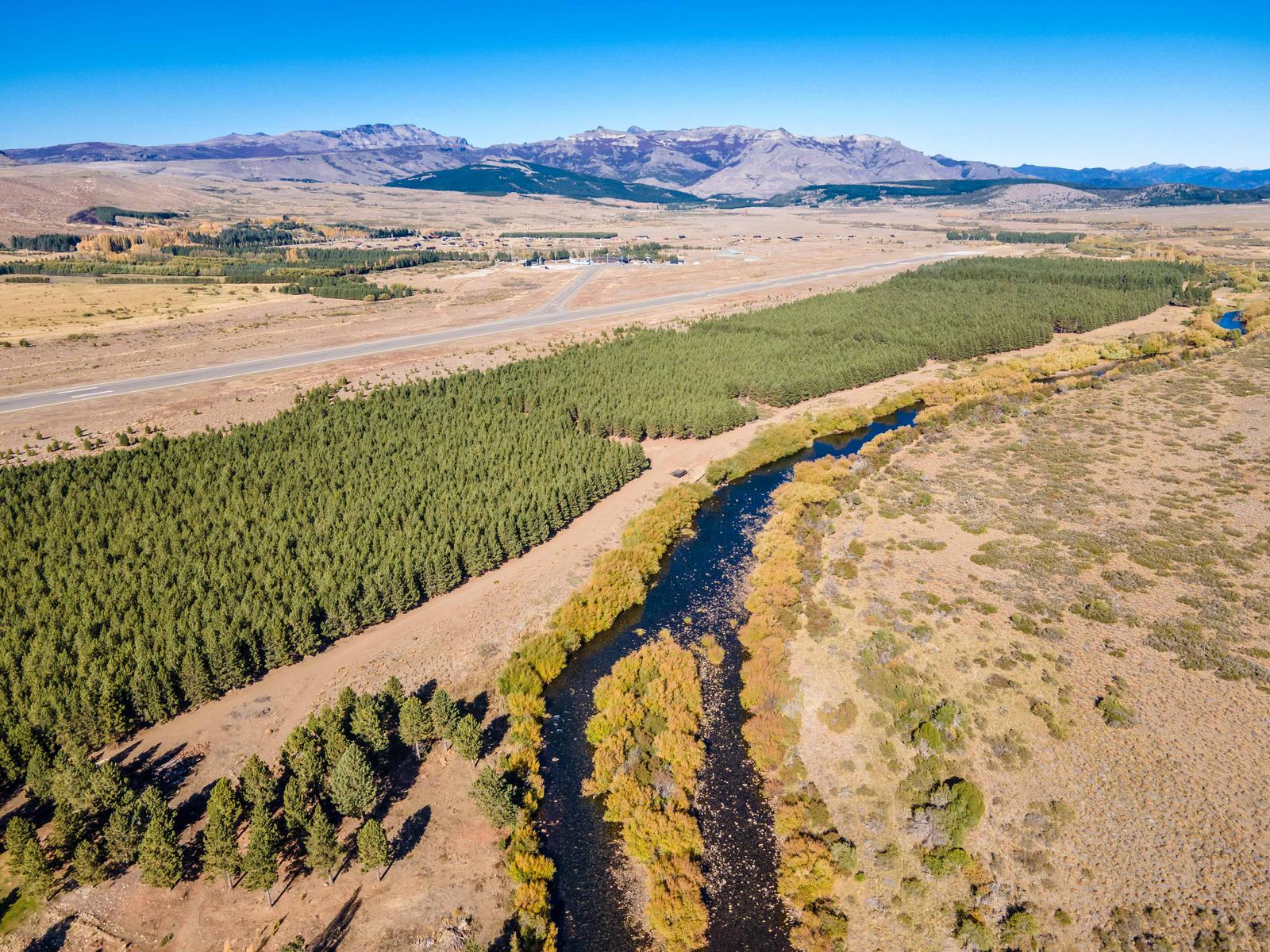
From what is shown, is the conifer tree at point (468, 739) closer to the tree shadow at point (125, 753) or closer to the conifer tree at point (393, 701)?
the conifer tree at point (393, 701)

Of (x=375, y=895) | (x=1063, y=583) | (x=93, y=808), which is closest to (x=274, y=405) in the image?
(x=93, y=808)

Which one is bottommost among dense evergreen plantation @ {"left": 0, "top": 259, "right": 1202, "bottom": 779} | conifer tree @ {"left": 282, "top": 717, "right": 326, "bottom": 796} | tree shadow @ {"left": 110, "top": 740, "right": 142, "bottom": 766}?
tree shadow @ {"left": 110, "top": 740, "right": 142, "bottom": 766}

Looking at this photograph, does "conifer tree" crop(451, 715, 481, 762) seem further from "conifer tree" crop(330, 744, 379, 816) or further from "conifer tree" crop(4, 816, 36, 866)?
"conifer tree" crop(4, 816, 36, 866)

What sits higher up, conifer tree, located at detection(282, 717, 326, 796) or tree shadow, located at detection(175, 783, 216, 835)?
conifer tree, located at detection(282, 717, 326, 796)

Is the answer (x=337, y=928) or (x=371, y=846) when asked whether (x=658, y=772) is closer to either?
(x=371, y=846)

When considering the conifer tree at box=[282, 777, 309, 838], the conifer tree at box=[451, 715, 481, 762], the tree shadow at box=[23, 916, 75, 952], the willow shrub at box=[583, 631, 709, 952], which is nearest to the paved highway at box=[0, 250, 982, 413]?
the tree shadow at box=[23, 916, 75, 952]

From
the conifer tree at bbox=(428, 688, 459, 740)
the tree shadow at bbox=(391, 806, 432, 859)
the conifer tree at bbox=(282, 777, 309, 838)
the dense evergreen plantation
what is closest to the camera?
the conifer tree at bbox=(282, 777, 309, 838)
